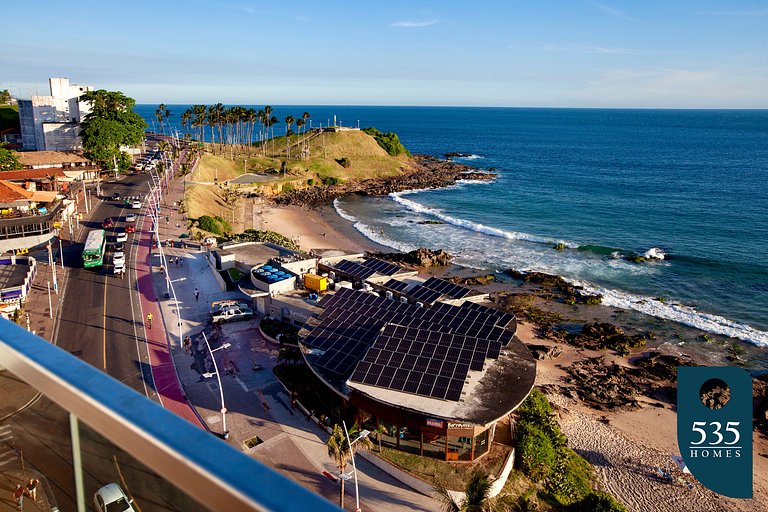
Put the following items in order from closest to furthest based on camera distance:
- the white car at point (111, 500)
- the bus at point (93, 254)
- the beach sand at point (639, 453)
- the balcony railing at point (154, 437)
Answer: the balcony railing at point (154, 437) < the white car at point (111, 500) < the beach sand at point (639, 453) < the bus at point (93, 254)

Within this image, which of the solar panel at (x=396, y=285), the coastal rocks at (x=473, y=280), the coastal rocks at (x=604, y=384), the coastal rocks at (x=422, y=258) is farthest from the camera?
the coastal rocks at (x=422, y=258)

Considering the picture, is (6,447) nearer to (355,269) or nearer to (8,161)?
(355,269)

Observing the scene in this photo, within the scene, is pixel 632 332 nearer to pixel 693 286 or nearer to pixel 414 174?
pixel 693 286

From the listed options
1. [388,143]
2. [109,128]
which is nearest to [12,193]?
[109,128]

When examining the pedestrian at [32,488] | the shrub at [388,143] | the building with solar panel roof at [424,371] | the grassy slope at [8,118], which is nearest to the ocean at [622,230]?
the building with solar panel roof at [424,371]

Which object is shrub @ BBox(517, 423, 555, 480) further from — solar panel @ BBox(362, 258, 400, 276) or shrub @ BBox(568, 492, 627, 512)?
solar panel @ BBox(362, 258, 400, 276)

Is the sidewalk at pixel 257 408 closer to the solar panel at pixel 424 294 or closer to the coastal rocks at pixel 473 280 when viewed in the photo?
the solar panel at pixel 424 294
